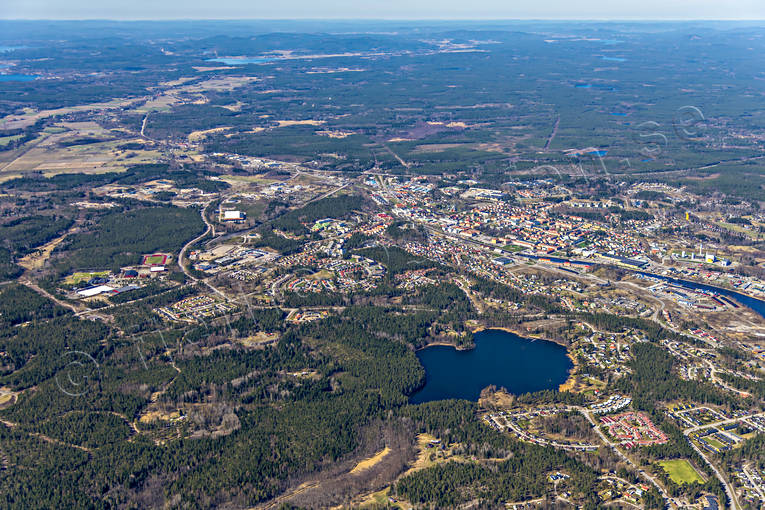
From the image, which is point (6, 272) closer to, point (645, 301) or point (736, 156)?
point (645, 301)

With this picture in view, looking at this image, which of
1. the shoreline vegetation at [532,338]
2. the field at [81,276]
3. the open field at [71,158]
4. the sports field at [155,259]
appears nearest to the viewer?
the shoreline vegetation at [532,338]

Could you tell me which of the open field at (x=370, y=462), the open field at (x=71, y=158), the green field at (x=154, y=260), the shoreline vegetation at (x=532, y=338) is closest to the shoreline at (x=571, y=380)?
the shoreline vegetation at (x=532, y=338)

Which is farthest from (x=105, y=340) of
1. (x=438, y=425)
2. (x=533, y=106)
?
(x=533, y=106)

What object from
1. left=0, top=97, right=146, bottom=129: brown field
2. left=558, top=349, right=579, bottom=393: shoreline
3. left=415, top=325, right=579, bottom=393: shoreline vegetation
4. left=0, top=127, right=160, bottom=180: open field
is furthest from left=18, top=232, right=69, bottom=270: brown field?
left=0, top=97, right=146, bottom=129: brown field

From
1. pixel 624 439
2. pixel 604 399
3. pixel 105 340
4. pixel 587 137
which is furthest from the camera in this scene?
pixel 587 137

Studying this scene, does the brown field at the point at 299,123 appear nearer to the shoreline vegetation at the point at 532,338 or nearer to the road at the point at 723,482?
the shoreline vegetation at the point at 532,338
